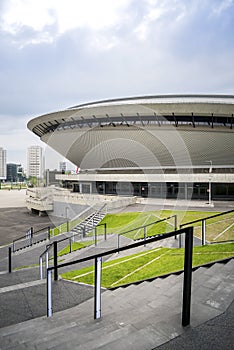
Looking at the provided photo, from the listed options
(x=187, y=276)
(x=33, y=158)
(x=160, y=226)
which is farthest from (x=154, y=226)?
(x=33, y=158)

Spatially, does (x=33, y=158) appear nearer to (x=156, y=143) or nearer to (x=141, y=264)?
(x=156, y=143)

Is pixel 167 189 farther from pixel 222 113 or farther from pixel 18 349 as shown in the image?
pixel 18 349

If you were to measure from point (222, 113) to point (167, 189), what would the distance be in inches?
371

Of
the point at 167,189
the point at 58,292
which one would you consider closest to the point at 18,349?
the point at 58,292

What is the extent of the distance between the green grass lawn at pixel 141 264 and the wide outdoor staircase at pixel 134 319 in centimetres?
100

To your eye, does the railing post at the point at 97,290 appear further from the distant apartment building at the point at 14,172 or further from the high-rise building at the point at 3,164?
the high-rise building at the point at 3,164

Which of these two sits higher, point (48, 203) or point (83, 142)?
point (83, 142)

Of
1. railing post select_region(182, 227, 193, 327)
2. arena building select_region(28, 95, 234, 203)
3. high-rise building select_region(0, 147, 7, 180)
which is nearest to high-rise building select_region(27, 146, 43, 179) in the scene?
high-rise building select_region(0, 147, 7, 180)

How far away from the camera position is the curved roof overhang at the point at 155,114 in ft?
90.2

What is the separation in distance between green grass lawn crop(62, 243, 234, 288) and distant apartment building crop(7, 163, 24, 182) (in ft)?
554

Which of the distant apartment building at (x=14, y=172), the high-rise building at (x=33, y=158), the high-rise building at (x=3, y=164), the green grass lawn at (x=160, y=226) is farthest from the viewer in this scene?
the high-rise building at (x=33, y=158)

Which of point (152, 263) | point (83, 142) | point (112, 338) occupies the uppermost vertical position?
point (83, 142)

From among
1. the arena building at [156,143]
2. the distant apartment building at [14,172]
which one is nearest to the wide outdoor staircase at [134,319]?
the arena building at [156,143]

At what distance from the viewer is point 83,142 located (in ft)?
118
